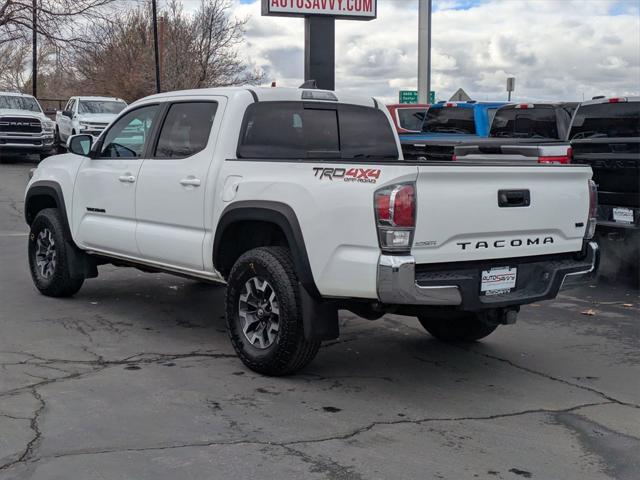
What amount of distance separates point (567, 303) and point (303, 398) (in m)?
4.31

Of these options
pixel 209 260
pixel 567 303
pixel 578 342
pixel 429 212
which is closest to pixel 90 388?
pixel 209 260

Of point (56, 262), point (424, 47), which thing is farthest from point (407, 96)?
point (56, 262)

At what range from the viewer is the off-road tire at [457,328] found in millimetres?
6559

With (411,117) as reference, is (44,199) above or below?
below

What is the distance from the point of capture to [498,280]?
5.26 metres

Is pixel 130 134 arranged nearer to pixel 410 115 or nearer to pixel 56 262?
pixel 56 262

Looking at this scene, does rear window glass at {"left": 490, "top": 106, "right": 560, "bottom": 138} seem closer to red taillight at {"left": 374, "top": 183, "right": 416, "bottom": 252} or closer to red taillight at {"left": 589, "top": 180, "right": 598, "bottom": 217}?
red taillight at {"left": 589, "top": 180, "right": 598, "bottom": 217}

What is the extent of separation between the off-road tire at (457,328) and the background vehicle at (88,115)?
63.6ft

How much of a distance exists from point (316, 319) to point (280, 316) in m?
0.25

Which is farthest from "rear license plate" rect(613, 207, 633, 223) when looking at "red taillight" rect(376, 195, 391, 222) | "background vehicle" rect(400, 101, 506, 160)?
"red taillight" rect(376, 195, 391, 222)

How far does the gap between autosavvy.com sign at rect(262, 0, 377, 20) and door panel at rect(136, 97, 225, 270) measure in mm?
17697

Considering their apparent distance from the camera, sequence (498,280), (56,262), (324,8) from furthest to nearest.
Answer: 1. (324,8)
2. (56,262)
3. (498,280)

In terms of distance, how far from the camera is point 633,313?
809cm

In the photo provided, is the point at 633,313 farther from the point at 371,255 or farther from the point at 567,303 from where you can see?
the point at 371,255
